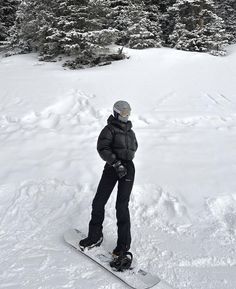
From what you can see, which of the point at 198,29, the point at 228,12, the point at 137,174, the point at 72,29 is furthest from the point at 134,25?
the point at 137,174

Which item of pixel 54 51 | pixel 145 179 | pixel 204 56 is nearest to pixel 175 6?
pixel 204 56

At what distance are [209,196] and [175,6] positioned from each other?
1577 centimetres

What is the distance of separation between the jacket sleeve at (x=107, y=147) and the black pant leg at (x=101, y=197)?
0.28 meters

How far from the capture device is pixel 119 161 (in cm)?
506

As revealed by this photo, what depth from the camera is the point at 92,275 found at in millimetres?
5176

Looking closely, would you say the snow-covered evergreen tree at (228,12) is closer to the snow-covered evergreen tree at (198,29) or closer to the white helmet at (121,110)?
the snow-covered evergreen tree at (198,29)

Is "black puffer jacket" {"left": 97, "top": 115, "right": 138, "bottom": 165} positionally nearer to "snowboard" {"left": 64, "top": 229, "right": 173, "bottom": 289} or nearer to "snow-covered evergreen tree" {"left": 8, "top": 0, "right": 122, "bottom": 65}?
"snowboard" {"left": 64, "top": 229, "right": 173, "bottom": 289}

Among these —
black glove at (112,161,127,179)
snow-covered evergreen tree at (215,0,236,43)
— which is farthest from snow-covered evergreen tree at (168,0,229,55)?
black glove at (112,161,127,179)

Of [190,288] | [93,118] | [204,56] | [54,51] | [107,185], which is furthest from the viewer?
[54,51]

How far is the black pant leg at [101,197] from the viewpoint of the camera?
5.33 metres

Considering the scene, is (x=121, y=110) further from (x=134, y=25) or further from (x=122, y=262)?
(x=134, y=25)

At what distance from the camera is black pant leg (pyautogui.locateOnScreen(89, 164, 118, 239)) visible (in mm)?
5328

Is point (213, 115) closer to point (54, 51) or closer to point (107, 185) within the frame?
point (107, 185)

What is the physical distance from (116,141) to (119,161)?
270 millimetres
